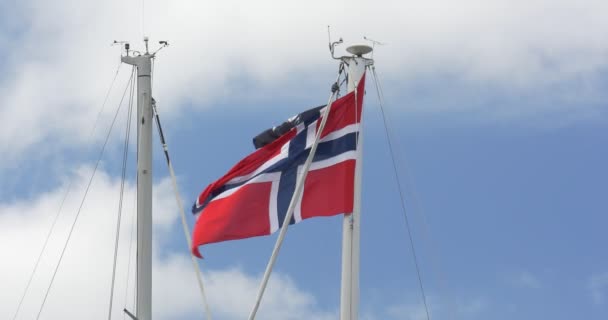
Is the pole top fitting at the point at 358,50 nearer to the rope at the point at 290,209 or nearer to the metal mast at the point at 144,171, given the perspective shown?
the rope at the point at 290,209

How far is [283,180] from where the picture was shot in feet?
113

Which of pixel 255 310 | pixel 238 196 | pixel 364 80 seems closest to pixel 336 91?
pixel 364 80

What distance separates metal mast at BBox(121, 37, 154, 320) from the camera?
126 ft

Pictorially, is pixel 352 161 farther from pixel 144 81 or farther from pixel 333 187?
pixel 144 81

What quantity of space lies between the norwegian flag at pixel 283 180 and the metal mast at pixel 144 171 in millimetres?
3824

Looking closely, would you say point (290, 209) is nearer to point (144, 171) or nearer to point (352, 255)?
point (352, 255)

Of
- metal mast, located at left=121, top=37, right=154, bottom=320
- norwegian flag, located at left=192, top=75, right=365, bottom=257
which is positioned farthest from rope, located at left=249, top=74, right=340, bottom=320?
metal mast, located at left=121, top=37, right=154, bottom=320

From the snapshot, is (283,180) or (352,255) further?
(283,180)

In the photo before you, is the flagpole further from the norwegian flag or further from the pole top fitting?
the pole top fitting

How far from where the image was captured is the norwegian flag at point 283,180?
3353 cm

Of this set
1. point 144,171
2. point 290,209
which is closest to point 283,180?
point 290,209

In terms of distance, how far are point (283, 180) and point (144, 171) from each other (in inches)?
285

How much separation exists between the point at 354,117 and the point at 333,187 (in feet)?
6.93

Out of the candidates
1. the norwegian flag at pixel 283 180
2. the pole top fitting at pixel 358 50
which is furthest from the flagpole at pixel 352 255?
the pole top fitting at pixel 358 50
